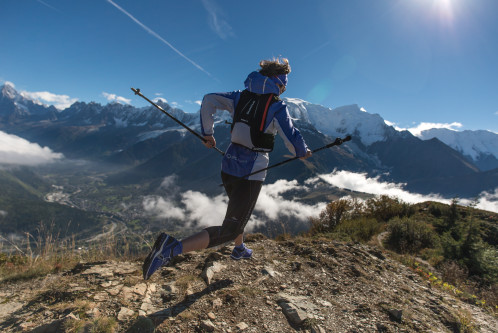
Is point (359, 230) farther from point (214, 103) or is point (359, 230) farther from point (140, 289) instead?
point (140, 289)

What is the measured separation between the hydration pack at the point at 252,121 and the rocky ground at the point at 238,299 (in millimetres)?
2265

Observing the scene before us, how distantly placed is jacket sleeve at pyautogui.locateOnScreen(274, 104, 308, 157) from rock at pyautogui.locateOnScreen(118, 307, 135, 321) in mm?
3019

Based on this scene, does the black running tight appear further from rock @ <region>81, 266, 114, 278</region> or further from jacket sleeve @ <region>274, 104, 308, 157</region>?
rock @ <region>81, 266, 114, 278</region>

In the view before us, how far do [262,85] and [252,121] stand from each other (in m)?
0.62

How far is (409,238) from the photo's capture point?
29.8 feet

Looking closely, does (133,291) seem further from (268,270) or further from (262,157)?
(262,157)

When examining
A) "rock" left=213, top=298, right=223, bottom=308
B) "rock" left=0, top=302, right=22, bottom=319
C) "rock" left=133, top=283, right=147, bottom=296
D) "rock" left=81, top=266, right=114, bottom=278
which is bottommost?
"rock" left=0, top=302, right=22, bottom=319

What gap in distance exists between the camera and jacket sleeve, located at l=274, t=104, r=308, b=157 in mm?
3736

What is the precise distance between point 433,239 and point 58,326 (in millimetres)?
11189

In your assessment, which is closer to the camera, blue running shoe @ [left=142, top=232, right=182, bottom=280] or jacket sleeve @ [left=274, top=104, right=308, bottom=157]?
blue running shoe @ [left=142, top=232, right=182, bottom=280]

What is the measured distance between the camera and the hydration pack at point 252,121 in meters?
3.71

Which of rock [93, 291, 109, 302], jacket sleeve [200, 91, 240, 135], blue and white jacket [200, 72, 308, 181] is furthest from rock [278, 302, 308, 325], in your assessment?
jacket sleeve [200, 91, 240, 135]

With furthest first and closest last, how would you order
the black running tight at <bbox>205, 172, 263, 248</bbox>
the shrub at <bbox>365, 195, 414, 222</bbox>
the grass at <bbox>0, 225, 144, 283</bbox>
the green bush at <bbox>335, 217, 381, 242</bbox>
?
the shrub at <bbox>365, 195, 414, 222</bbox> → the green bush at <bbox>335, 217, 381, 242</bbox> → the grass at <bbox>0, 225, 144, 283</bbox> → the black running tight at <bbox>205, 172, 263, 248</bbox>

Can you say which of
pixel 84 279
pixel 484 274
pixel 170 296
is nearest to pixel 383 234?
pixel 484 274
